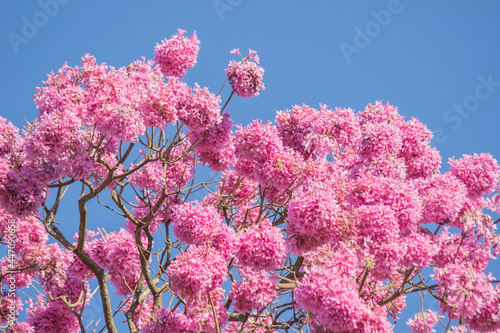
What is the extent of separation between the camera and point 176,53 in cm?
642

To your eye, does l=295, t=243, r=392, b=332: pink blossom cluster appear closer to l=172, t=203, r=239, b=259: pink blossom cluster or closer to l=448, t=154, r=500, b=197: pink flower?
l=172, t=203, r=239, b=259: pink blossom cluster

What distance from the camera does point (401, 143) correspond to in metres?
5.82

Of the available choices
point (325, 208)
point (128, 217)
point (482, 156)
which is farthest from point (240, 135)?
point (482, 156)

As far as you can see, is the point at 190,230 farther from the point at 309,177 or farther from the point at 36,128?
the point at 36,128

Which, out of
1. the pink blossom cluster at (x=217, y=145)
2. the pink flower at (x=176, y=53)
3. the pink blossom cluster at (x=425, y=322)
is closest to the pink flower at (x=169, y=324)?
the pink blossom cluster at (x=217, y=145)

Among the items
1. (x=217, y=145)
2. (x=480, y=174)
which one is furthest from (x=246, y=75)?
(x=480, y=174)

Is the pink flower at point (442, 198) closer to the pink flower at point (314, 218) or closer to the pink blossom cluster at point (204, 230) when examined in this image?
the pink flower at point (314, 218)

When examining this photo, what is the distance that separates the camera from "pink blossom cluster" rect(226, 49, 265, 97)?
6133mm

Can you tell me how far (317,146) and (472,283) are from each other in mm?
2110

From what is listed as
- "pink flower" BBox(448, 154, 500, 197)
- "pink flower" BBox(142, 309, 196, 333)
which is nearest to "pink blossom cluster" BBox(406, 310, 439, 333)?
"pink flower" BBox(448, 154, 500, 197)

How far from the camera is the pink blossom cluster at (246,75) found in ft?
20.1

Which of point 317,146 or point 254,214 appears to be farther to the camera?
point 254,214

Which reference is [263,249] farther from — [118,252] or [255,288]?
[118,252]

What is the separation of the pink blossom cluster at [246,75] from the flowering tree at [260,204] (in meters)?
0.02
